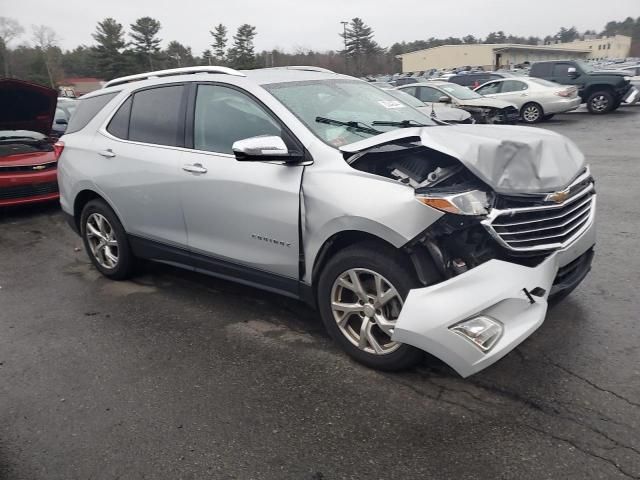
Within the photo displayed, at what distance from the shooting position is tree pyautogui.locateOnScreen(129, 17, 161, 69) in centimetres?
6912

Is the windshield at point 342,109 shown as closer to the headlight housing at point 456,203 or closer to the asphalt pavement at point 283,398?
the headlight housing at point 456,203

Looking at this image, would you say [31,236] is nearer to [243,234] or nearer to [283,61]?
[243,234]

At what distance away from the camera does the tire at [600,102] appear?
16.7 metres

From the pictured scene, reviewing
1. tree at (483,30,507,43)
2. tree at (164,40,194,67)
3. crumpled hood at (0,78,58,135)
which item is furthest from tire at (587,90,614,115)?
tree at (483,30,507,43)

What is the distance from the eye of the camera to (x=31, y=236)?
6.62 meters

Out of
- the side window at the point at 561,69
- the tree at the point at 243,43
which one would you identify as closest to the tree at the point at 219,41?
the tree at the point at 243,43

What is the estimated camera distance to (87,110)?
16.0 feet

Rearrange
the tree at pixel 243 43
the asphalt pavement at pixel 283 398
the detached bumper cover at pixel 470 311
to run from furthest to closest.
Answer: the tree at pixel 243 43, the detached bumper cover at pixel 470 311, the asphalt pavement at pixel 283 398

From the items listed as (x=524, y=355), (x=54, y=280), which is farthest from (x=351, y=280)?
(x=54, y=280)

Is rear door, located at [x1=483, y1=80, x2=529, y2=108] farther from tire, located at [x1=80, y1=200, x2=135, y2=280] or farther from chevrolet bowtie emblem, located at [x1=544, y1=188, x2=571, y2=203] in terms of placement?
chevrolet bowtie emblem, located at [x1=544, y1=188, x2=571, y2=203]

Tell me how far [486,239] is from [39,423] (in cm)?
262

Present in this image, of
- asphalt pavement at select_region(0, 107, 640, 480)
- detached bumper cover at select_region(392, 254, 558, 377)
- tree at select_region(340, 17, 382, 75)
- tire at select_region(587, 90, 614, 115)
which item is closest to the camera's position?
asphalt pavement at select_region(0, 107, 640, 480)

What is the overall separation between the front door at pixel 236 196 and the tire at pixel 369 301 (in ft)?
1.09

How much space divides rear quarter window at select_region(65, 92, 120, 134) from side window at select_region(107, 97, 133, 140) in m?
0.23
